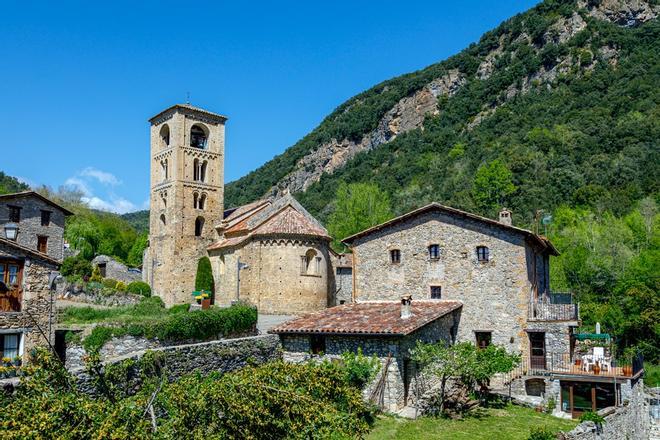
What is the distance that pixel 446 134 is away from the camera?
10856 cm

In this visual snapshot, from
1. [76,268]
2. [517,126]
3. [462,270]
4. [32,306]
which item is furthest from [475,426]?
[517,126]

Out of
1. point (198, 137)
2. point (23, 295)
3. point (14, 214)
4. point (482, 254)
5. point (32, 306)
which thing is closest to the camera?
point (23, 295)

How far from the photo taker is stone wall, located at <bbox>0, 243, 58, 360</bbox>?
68.9 ft

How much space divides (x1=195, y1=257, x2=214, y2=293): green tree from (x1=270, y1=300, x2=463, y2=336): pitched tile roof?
58.8ft

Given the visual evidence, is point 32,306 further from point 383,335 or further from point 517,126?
point 517,126

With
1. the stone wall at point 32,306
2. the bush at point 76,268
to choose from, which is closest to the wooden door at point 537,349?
the stone wall at point 32,306

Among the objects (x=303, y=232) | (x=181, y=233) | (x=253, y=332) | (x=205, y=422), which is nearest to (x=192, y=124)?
(x=181, y=233)

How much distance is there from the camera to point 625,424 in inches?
971

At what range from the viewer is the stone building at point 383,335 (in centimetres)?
2256

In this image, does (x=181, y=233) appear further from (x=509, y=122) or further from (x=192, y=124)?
(x=509, y=122)

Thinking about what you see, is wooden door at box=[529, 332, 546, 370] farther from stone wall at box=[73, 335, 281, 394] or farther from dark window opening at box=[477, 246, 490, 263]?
stone wall at box=[73, 335, 281, 394]

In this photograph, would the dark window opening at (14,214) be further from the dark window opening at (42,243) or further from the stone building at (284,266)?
the stone building at (284,266)

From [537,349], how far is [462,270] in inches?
194

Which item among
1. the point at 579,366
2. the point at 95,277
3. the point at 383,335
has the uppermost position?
the point at 95,277
